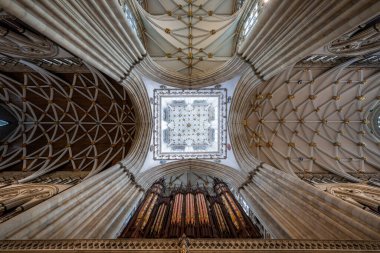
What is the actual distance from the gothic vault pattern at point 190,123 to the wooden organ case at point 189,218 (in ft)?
7.90

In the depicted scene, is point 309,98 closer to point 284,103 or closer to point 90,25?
point 284,103

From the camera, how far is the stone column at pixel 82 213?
4.92 meters

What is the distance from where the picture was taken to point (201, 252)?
4.12 metres

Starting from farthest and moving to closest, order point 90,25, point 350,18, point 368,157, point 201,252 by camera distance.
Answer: point 368,157 < point 90,25 < point 350,18 < point 201,252

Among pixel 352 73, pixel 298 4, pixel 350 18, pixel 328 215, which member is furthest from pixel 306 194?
pixel 352 73

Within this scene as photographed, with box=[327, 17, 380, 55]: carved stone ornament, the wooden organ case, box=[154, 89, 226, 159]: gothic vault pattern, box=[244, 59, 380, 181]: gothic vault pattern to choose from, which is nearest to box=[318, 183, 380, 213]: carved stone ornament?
box=[244, 59, 380, 181]: gothic vault pattern

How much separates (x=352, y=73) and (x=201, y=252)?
40.5 ft

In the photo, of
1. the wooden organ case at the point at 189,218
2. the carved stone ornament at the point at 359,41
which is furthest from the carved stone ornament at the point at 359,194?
the carved stone ornament at the point at 359,41

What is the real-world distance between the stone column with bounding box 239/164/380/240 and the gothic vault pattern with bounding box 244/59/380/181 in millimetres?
3700

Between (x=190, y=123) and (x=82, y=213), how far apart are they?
829 centimetres

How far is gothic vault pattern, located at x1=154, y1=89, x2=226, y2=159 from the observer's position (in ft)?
40.0

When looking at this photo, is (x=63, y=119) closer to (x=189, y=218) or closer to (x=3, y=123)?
(x=3, y=123)

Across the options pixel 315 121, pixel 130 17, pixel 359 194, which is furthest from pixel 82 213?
pixel 315 121

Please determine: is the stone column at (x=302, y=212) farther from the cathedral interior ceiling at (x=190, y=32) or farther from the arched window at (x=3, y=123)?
the arched window at (x=3, y=123)
